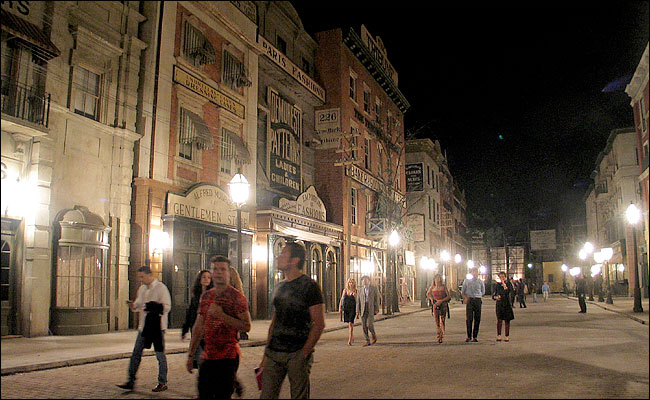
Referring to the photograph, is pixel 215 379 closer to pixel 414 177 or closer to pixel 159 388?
pixel 159 388

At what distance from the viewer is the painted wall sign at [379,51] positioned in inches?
1423

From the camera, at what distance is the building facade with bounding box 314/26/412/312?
31.4 meters

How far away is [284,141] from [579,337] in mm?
16643

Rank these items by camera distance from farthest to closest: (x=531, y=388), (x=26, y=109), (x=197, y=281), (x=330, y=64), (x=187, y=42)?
(x=330, y=64) < (x=26, y=109) < (x=187, y=42) < (x=197, y=281) < (x=531, y=388)

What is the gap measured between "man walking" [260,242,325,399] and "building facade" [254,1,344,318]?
18.3 m

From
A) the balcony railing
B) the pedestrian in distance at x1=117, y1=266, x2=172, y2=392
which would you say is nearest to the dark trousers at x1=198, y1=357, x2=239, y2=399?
the pedestrian in distance at x1=117, y1=266, x2=172, y2=392

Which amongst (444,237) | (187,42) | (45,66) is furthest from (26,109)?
(444,237)

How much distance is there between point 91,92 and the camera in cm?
1538

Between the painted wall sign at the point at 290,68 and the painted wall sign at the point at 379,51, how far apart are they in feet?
19.2

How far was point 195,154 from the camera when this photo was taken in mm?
17688

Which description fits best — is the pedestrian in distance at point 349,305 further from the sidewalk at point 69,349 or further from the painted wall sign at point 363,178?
the painted wall sign at point 363,178

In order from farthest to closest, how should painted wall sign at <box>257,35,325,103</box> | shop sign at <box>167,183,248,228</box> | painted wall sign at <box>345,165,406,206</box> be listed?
painted wall sign at <box>345,165,406,206</box>, painted wall sign at <box>257,35,325,103</box>, shop sign at <box>167,183,248,228</box>

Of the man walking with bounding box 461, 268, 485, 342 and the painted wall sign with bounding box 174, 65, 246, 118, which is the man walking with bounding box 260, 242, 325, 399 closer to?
the painted wall sign with bounding box 174, 65, 246, 118

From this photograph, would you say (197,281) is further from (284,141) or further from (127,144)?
(284,141)
